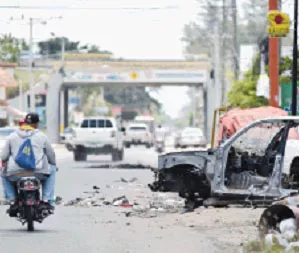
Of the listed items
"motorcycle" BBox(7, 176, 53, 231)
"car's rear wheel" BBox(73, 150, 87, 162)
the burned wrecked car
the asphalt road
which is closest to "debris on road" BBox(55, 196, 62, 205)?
the asphalt road

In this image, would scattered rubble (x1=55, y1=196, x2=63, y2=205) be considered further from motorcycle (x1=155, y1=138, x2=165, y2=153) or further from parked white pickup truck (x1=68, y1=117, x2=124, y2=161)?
motorcycle (x1=155, y1=138, x2=165, y2=153)

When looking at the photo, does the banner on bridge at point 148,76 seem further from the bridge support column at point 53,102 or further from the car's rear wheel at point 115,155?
the car's rear wheel at point 115,155

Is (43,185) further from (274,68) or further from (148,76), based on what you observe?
(148,76)

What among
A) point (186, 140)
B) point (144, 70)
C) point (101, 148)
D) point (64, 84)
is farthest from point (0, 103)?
point (101, 148)

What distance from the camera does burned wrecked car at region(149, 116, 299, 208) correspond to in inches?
711

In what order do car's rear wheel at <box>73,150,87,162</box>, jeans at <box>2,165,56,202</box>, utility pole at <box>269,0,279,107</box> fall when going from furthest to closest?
car's rear wheel at <box>73,150,87,162</box>
utility pole at <box>269,0,279,107</box>
jeans at <box>2,165,56,202</box>

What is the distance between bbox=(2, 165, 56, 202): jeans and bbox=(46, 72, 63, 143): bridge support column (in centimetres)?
6605

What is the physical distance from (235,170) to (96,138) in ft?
96.3

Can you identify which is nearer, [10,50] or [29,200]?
[29,200]

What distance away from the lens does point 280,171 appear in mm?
17891

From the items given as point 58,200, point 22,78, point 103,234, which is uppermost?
point 103,234

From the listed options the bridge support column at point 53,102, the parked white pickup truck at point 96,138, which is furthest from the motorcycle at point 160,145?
the parked white pickup truck at point 96,138

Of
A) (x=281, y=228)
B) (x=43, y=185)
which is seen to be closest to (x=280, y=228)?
(x=281, y=228)

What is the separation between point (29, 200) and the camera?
16188 millimetres
